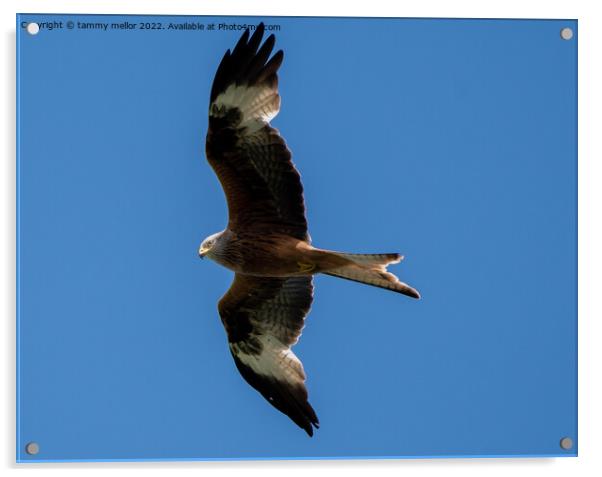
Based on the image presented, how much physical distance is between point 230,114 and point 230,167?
21 cm

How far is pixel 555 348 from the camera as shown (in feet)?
14.5

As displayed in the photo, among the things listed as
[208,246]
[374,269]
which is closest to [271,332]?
[208,246]

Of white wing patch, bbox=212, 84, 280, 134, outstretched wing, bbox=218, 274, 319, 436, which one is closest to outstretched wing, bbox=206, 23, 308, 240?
white wing patch, bbox=212, 84, 280, 134

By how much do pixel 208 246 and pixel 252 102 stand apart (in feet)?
2.06

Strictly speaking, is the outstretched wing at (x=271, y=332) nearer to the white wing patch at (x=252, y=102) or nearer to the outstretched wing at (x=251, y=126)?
the outstretched wing at (x=251, y=126)

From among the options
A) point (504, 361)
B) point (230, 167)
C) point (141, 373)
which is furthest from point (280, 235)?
point (504, 361)

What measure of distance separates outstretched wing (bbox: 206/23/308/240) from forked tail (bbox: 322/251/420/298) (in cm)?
29

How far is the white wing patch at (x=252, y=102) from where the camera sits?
4.15 meters

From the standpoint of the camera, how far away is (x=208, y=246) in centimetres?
429

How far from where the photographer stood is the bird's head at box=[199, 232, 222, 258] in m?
4.28

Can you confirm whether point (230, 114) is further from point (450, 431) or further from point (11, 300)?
point (450, 431)

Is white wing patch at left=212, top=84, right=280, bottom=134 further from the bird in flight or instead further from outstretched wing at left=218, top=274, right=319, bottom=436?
outstretched wing at left=218, top=274, right=319, bottom=436

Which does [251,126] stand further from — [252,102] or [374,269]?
[374,269]

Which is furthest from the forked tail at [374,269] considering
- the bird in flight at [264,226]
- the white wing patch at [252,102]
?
the white wing patch at [252,102]
